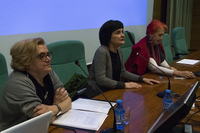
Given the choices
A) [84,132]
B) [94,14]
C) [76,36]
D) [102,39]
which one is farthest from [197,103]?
[94,14]

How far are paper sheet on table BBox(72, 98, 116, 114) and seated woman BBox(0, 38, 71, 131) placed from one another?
92mm

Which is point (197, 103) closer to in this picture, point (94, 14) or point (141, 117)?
point (141, 117)

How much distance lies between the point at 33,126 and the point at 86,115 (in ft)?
1.52

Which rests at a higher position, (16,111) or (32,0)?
(32,0)

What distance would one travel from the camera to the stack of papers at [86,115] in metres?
1.07

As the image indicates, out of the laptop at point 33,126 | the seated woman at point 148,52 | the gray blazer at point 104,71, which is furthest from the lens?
the seated woman at point 148,52

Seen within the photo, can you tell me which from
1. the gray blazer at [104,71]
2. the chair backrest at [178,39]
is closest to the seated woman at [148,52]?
the gray blazer at [104,71]

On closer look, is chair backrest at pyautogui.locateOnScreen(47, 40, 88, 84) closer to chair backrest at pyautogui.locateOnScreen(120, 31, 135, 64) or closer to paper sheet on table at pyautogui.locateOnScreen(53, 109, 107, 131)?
paper sheet on table at pyautogui.locateOnScreen(53, 109, 107, 131)

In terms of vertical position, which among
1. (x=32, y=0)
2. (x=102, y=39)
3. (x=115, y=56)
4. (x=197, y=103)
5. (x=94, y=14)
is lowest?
(x=197, y=103)

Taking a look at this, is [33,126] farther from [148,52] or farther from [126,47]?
[126,47]

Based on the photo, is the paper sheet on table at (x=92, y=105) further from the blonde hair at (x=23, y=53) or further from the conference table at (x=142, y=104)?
the blonde hair at (x=23, y=53)

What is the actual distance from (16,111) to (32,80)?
0.64 ft

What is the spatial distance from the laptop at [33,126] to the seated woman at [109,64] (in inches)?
38.5

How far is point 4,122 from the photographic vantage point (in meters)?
1.18
